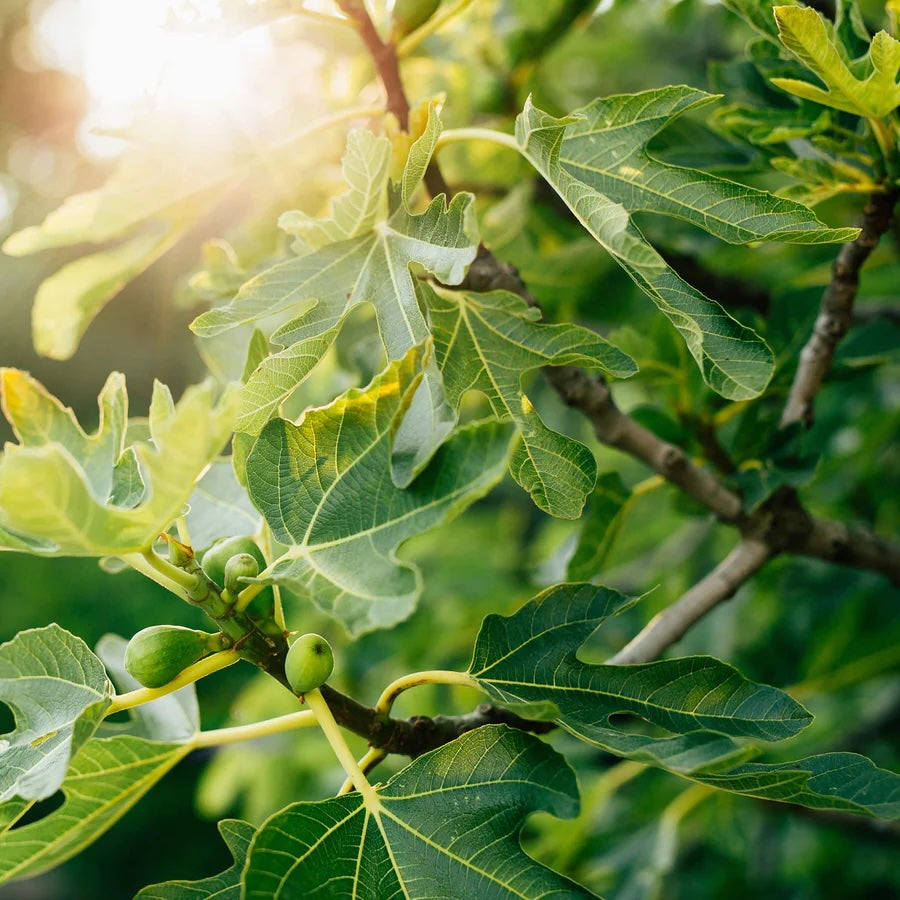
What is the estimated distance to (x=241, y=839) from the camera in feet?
2.27

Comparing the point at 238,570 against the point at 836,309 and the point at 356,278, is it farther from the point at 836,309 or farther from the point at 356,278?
the point at 836,309

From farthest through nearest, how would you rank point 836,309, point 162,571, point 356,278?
point 836,309
point 356,278
point 162,571

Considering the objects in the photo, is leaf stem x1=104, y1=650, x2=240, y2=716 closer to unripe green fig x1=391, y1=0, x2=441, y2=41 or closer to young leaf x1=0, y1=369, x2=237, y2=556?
young leaf x1=0, y1=369, x2=237, y2=556

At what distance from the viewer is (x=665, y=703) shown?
2.18 feet

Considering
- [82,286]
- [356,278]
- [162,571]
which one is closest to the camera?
[162,571]

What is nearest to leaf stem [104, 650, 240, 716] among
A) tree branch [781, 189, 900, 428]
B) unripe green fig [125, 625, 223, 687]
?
unripe green fig [125, 625, 223, 687]

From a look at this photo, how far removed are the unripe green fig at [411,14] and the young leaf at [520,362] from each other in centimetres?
34

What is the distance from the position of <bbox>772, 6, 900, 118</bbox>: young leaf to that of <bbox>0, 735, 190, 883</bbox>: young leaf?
2.37 ft

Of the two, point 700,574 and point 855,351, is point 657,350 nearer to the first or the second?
point 855,351

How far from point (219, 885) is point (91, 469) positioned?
33cm

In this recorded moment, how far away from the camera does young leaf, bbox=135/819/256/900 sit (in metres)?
0.67

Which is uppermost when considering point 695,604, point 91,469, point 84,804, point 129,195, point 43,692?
point 129,195

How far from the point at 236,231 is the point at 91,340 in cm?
624

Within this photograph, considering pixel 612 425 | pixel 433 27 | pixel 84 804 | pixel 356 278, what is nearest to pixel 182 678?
pixel 84 804
